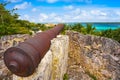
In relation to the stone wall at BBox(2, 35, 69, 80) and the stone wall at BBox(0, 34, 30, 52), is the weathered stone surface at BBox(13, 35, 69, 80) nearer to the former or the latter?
the stone wall at BBox(2, 35, 69, 80)

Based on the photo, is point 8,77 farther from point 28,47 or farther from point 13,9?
point 13,9

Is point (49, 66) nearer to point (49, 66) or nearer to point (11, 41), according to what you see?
point (49, 66)

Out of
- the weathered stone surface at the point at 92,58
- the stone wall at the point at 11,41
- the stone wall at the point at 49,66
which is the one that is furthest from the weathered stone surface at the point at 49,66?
the stone wall at the point at 11,41

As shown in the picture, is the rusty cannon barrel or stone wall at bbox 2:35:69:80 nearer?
the rusty cannon barrel

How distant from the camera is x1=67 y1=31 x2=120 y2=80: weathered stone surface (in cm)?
1463

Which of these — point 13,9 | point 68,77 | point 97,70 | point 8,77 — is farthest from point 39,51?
point 13,9

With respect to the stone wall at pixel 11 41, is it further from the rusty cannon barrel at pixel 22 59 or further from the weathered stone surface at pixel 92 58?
the rusty cannon barrel at pixel 22 59

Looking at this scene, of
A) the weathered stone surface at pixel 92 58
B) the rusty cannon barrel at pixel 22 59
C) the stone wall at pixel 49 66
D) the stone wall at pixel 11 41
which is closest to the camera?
the rusty cannon barrel at pixel 22 59

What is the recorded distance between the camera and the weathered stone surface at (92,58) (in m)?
14.6

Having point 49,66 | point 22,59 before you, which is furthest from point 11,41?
point 22,59

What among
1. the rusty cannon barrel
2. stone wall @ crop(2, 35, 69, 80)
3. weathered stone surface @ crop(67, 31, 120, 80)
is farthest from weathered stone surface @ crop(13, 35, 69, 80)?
weathered stone surface @ crop(67, 31, 120, 80)

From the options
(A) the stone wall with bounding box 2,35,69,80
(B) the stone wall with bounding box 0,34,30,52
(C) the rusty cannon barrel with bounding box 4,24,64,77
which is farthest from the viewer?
(B) the stone wall with bounding box 0,34,30,52

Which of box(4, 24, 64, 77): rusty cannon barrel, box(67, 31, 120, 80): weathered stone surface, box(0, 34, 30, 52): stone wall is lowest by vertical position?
box(67, 31, 120, 80): weathered stone surface

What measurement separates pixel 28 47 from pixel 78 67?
836 cm
